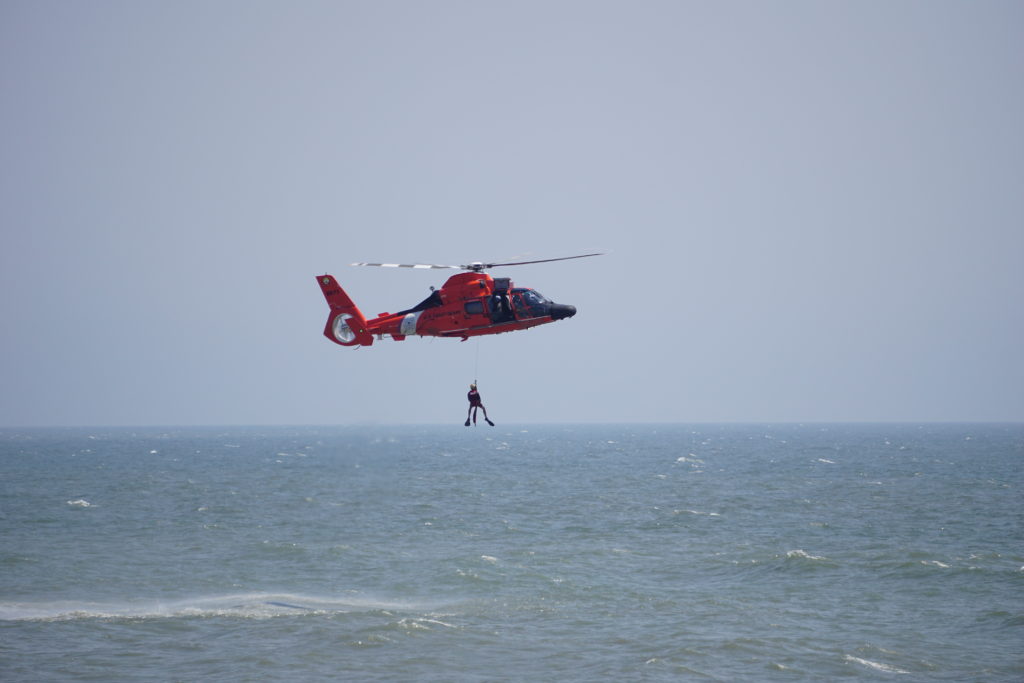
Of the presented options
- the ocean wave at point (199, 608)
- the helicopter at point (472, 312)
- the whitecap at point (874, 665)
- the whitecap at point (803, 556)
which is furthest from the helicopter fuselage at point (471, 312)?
the whitecap at point (803, 556)

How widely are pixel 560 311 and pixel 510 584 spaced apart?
21422 millimetres

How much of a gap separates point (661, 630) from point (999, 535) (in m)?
35.1

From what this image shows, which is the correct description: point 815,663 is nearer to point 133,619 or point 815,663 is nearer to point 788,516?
point 133,619

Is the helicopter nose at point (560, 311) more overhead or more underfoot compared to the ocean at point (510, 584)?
more overhead

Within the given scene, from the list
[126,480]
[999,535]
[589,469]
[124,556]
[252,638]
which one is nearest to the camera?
[252,638]

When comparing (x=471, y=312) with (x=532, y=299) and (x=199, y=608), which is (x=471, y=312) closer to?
(x=532, y=299)

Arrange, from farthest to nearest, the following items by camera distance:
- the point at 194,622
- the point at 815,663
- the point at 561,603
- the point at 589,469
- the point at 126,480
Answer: the point at 589,469 → the point at 126,480 → the point at 561,603 → the point at 194,622 → the point at 815,663

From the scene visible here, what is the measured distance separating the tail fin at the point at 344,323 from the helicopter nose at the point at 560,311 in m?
7.06

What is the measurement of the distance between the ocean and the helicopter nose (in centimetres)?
1333

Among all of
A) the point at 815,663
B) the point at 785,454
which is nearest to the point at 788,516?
the point at 815,663

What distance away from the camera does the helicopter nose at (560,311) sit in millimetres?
32312

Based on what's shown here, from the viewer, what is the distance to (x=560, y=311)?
3231cm

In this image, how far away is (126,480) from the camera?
108m

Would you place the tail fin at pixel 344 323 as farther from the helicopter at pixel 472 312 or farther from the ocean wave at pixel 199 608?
the ocean wave at pixel 199 608
